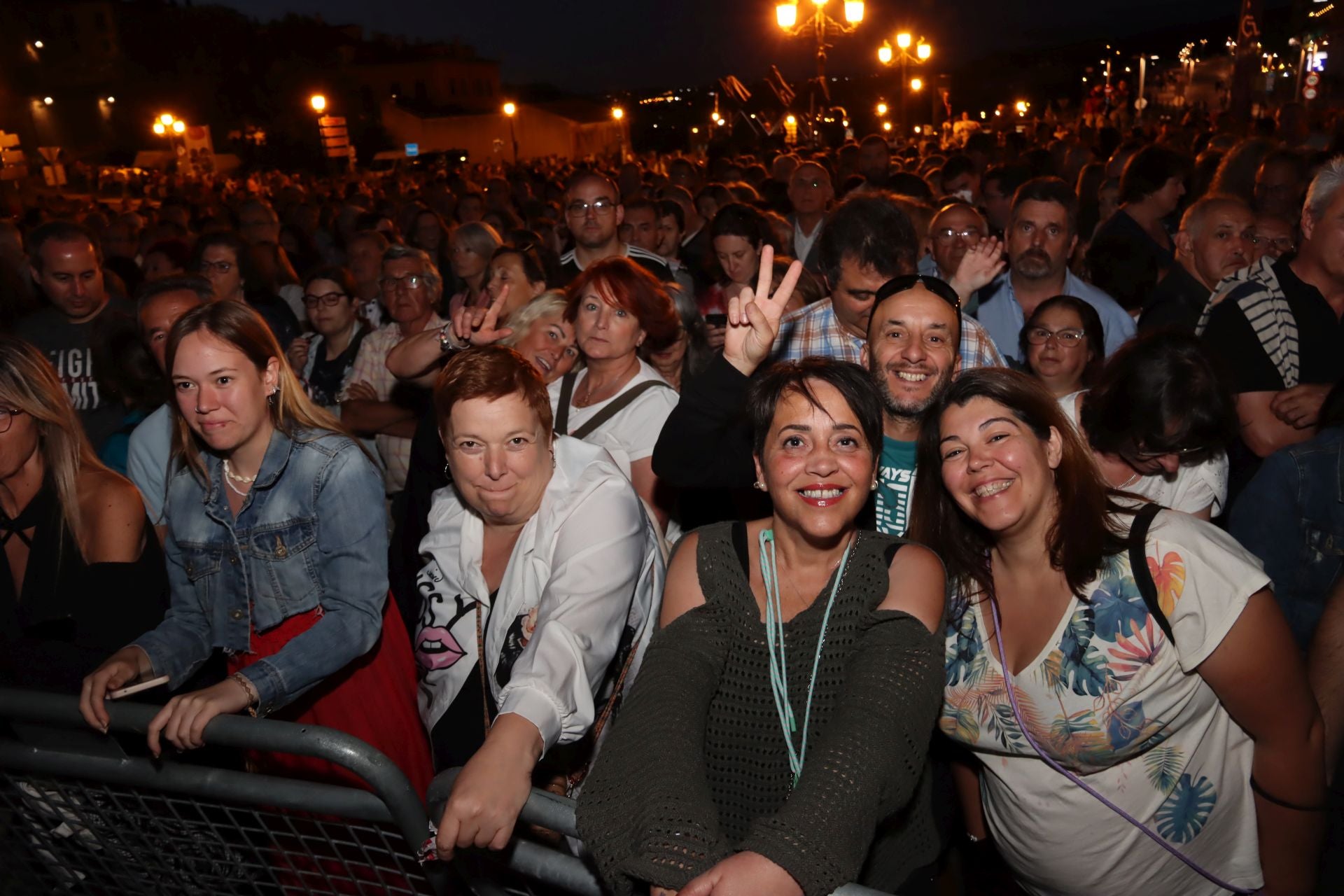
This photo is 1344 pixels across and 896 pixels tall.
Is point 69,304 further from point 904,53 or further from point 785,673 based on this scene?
point 904,53

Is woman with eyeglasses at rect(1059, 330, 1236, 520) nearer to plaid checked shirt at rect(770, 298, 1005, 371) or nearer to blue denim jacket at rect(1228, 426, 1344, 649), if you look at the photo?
blue denim jacket at rect(1228, 426, 1344, 649)

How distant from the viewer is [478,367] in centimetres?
244

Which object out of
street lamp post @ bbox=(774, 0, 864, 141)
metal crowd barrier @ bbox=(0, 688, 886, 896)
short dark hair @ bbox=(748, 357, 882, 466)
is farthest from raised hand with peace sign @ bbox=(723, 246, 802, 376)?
street lamp post @ bbox=(774, 0, 864, 141)

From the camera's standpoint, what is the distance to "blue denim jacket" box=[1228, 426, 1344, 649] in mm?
2578

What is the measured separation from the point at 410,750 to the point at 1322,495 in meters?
2.80

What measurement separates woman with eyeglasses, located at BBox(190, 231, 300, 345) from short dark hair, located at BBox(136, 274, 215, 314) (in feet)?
3.92

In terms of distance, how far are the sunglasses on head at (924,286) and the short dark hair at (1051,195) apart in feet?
6.98

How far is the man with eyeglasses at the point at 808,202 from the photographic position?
7.83 meters

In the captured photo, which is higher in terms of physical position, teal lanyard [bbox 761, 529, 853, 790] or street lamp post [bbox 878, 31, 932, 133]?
street lamp post [bbox 878, 31, 932, 133]

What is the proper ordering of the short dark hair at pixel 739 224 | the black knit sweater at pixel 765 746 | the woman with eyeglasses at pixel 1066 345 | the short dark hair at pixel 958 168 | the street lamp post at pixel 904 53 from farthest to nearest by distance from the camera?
the street lamp post at pixel 904 53, the short dark hair at pixel 958 168, the short dark hair at pixel 739 224, the woman with eyeglasses at pixel 1066 345, the black knit sweater at pixel 765 746

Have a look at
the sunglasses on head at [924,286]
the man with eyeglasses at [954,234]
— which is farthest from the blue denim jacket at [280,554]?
the man with eyeglasses at [954,234]

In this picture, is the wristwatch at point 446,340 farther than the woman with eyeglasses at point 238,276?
No

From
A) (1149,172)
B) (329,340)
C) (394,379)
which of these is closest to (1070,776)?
Answer: (394,379)

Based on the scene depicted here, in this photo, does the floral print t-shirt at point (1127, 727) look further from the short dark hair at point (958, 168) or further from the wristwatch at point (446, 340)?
the short dark hair at point (958, 168)
